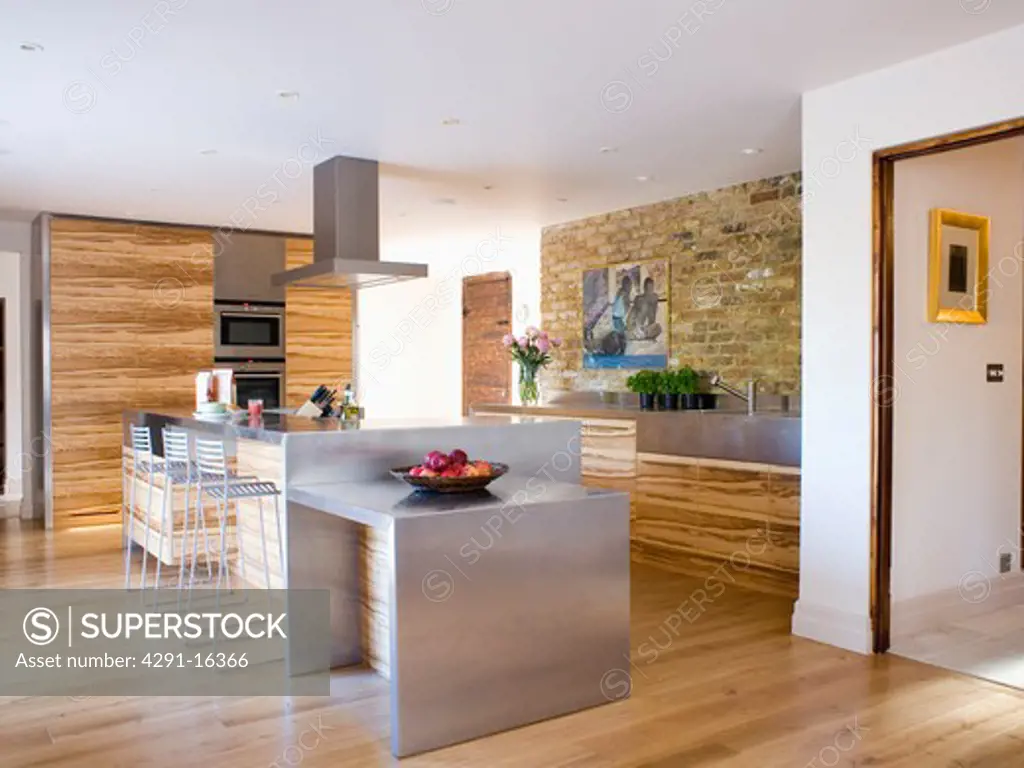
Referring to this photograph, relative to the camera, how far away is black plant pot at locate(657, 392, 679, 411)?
20.8ft

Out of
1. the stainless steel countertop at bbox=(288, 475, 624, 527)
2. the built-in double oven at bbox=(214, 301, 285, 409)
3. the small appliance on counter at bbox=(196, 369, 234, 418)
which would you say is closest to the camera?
the stainless steel countertop at bbox=(288, 475, 624, 527)

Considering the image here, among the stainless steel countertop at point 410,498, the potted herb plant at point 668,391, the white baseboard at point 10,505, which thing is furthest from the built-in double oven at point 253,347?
the stainless steel countertop at point 410,498

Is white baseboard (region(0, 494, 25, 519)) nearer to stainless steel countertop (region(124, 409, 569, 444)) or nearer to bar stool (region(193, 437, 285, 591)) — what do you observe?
stainless steel countertop (region(124, 409, 569, 444))

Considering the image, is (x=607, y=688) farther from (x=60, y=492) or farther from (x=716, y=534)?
(x=60, y=492)

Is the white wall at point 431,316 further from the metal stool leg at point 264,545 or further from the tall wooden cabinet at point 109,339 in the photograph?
the metal stool leg at point 264,545

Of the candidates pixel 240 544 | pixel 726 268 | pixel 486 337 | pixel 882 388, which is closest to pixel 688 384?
pixel 726 268

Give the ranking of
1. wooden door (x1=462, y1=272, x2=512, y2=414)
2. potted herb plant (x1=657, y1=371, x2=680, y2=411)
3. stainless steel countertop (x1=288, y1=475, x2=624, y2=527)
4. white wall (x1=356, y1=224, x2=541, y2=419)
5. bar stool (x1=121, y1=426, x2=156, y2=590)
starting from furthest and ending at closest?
wooden door (x1=462, y1=272, x2=512, y2=414) < white wall (x1=356, y1=224, x2=541, y2=419) < potted herb plant (x1=657, y1=371, x2=680, y2=411) < bar stool (x1=121, y1=426, x2=156, y2=590) < stainless steel countertop (x1=288, y1=475, x2=624, y2=527)

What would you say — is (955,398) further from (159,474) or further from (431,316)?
(431,316)

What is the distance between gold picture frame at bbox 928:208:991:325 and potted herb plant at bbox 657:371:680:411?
2.11m

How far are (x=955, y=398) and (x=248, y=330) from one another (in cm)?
589

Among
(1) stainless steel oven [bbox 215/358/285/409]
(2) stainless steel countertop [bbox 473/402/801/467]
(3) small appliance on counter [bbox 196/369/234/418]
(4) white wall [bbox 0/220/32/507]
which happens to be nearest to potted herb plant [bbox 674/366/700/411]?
(2) stainless steel countertop [bbox 473/402/801/467]

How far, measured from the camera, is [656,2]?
129 inches

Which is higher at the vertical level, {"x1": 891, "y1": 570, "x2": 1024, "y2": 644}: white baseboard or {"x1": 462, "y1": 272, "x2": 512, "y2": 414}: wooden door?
{"x1": 462, "y1": 272, "x2": 512, "y2": 414}: wooden door

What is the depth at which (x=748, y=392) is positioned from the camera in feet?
20.1
